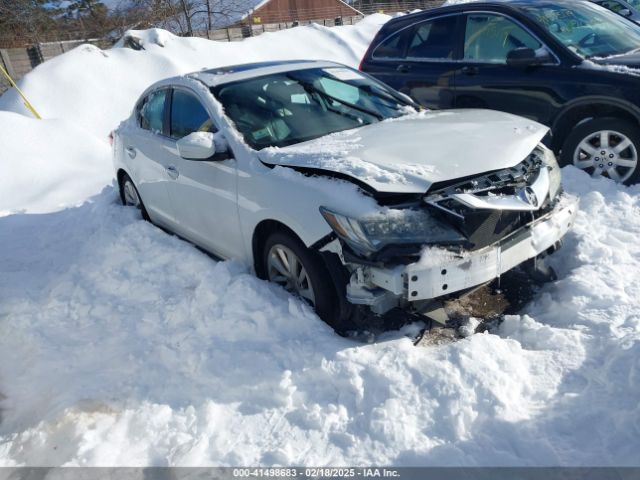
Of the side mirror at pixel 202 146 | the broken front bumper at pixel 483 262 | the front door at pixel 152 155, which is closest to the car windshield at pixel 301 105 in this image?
the side mirror at pixel 202 146

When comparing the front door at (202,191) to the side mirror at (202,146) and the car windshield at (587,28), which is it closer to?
the side mirror at (202,146)

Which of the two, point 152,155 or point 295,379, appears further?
point 152,155

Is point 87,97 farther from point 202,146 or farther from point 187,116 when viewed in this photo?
point 202,146

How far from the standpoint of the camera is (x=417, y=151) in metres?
3.23

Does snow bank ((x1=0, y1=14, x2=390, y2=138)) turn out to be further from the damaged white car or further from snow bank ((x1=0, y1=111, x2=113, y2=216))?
the damaged white car

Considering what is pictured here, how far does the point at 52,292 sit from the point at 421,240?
301 centimetres

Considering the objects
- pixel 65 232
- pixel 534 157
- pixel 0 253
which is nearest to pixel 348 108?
pixel 534 157

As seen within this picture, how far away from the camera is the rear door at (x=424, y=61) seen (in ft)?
20.1

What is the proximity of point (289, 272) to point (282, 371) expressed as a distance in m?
0.71

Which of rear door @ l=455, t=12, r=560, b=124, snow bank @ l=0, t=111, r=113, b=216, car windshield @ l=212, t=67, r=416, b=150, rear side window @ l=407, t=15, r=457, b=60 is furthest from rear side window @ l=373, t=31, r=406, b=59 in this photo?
snow bank @ l=0, t=111, r=113, b=216

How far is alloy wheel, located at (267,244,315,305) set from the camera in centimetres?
332

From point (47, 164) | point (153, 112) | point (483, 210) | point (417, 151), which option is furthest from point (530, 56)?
point (47, 164)

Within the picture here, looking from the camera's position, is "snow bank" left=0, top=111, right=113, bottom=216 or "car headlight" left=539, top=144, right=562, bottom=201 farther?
"snow bank" left=0, top=111, right=113, bottom=216

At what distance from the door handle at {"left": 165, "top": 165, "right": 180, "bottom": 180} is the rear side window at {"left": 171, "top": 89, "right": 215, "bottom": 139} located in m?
0.27
